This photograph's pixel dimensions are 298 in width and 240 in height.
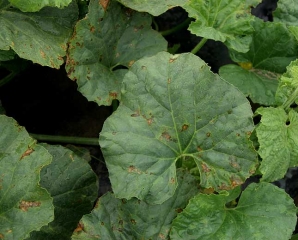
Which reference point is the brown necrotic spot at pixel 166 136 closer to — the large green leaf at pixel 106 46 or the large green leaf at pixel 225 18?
the large green leaf at pixel 106 46

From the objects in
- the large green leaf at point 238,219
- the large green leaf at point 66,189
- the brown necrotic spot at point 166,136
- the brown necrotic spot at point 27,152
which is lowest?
the large green leaf at point 66,189

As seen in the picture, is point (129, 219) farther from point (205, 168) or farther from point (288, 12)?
point (288, 12)

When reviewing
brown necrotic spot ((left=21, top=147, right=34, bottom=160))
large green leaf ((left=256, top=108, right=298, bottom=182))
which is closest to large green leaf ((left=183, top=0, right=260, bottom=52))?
large green leaf ((left=256, top=108, right=298, bottom=182))

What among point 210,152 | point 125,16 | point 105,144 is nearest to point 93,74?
point 125,16

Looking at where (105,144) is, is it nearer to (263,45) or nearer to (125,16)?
(125,16)

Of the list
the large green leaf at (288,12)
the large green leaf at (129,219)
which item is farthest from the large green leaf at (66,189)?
the large green leaf at (288,12)

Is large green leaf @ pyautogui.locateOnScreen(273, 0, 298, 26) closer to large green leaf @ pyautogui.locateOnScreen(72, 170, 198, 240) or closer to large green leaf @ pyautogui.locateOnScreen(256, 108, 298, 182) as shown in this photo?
large green leaf @ pyautogui.locateOnScreen(256, 108, 298, 182)
